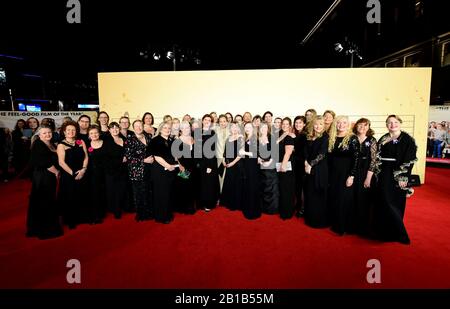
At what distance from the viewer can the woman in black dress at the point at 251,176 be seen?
4118mm

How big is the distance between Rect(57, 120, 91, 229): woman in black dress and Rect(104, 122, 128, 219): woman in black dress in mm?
334

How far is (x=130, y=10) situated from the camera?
581 cm

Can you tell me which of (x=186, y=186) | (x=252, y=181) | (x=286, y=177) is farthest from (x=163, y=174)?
(x=286, y=177)

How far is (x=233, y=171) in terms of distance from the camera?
4402 mm

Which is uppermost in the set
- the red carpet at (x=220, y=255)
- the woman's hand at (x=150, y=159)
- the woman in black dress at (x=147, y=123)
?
the woman in black dress at (x=147, y=123)

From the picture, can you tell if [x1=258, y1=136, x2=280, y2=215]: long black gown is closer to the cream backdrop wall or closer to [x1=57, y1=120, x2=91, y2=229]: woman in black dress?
the cream backdrop wall

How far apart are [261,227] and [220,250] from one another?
937 mm

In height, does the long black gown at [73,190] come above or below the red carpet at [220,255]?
above

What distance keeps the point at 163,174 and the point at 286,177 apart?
6.75ft

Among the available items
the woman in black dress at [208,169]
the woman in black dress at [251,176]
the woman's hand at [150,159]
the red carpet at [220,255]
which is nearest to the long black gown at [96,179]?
the red carpet at [220,255]

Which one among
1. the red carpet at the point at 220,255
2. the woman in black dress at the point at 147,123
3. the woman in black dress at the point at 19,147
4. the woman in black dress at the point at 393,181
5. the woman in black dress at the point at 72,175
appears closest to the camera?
the red carpet at the point at 220,255

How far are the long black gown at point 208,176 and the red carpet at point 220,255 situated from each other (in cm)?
42

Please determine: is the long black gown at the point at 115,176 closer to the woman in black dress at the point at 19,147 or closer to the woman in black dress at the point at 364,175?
the woman in black dress at the point at 364,175

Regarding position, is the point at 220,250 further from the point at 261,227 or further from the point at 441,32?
the point at 441,32
